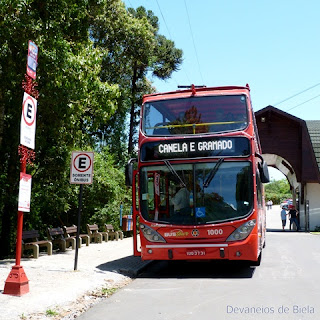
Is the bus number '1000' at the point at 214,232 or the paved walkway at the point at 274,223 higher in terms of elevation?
the paved walkway at the point at 274,223

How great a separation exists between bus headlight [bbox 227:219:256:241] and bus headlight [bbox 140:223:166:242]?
5.12 ft

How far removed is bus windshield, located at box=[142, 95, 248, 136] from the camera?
35.7ft

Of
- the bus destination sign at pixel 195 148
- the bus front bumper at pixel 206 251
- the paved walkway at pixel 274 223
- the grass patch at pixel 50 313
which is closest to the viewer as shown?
the grass patch at pixel 50 313

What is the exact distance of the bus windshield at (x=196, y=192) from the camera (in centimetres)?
1041

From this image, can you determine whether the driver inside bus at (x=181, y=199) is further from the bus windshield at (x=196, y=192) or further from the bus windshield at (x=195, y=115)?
the bus windshield at (x=195, y=115)

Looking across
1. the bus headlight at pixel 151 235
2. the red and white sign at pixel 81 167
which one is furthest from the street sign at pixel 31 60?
the bus headlight at pixel 151 235

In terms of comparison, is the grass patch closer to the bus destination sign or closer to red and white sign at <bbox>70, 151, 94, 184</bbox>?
red and white sign at <bbox>70, 151, 94, 184</bbox>

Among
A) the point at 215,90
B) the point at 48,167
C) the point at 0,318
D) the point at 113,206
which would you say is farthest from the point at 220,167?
the point at 113,206

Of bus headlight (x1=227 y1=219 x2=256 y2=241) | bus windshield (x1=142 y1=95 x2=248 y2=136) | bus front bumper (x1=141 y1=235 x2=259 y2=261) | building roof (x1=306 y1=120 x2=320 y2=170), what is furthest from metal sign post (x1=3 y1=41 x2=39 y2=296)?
building roof (x1=306 y1=120 x2=320 y2=170)

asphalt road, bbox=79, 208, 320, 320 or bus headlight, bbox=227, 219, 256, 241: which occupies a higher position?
bus headlight, bbox=227, 219, 256, 241

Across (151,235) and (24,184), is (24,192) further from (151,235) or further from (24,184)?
(151,235)

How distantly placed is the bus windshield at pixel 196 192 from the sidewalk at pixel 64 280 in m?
1.74

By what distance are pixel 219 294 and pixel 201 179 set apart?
3.13m

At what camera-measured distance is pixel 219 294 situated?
817 centimetres
